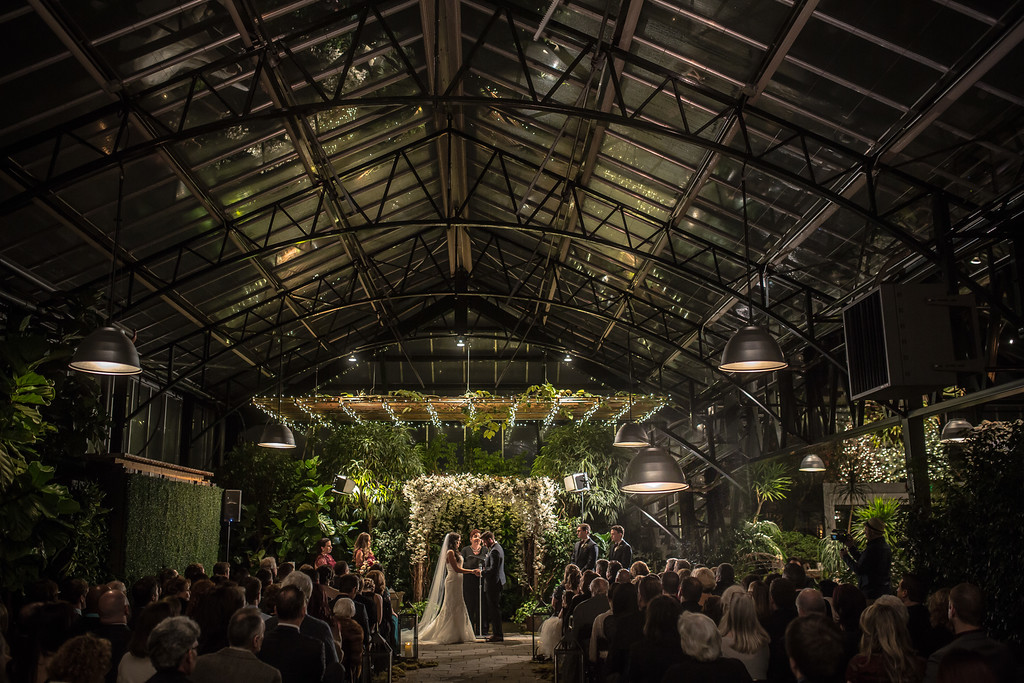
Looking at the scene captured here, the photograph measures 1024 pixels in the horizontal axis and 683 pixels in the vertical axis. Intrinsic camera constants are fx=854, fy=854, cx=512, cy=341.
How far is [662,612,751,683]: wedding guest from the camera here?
3320mm

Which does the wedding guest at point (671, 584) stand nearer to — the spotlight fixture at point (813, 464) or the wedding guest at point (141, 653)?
the wedding guest at point (141, 653)

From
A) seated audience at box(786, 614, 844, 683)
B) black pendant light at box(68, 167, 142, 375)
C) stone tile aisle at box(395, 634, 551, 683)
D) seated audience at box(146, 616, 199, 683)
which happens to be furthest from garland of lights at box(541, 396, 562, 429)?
seated audience at box(146, 616, 199, 683)

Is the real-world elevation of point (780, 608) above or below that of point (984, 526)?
below

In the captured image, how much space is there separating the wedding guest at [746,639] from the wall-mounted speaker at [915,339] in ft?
7.93

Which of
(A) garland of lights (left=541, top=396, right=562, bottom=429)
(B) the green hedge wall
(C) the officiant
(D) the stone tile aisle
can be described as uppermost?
(A) garland of lights (left=541, top=396, right=562, bottom=429)

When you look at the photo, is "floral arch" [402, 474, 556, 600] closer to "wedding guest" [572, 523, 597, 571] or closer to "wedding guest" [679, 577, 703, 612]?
"wedding guest" [572, 523, 597, 571]

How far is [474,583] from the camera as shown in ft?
43.1

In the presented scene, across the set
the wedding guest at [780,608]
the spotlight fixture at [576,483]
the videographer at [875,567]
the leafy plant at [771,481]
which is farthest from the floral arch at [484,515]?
the wedding guest at [780,608]

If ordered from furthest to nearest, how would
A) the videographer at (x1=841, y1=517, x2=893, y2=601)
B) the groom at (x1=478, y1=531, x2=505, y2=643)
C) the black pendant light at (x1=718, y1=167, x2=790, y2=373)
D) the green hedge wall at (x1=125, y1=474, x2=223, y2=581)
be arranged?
the groom at (x1=478, y1=531, x2=505, y2=643), the green hedge wall at (x1=125, y1=474, x2=223, y2=581), the videographer at (x1=841, y1=517, x2=893, y2=601), the black pendant light at (x1=718, y1=167, x2=790, y2=373)

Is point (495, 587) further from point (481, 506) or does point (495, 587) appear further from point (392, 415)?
point (392, 415)

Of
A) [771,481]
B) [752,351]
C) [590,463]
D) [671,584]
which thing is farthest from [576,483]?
[752,351]

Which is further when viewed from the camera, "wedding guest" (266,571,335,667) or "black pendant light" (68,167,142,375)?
"black pendant light" (68,167,142,375)

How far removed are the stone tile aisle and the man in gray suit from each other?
212 inches

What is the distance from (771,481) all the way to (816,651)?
1143cm
